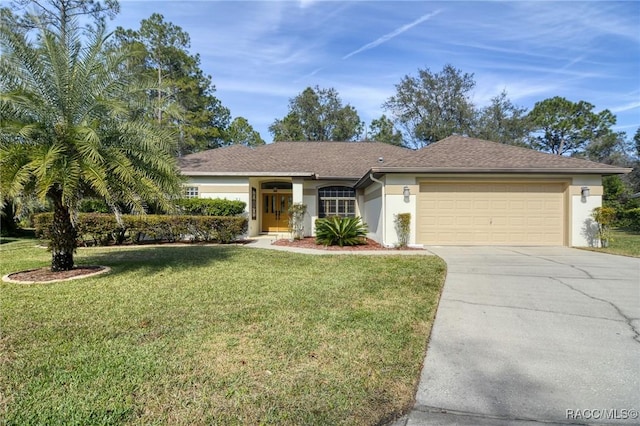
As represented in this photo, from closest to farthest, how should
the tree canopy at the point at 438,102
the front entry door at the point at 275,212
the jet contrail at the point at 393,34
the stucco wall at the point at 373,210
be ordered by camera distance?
the jet contrail at the point at 393,34 → the stucco wall at the point at 373,210 → the front entry door at the point at 275,212 → the tree canopy at the point at 438,102

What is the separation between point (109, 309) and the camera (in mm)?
4777

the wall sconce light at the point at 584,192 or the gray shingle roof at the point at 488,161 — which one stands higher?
the gray shingle roof at the point at 488,161

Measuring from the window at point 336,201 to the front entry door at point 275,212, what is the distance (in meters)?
1.84

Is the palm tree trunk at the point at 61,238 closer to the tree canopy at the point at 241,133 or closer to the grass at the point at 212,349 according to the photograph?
the grass at the point at 212,349

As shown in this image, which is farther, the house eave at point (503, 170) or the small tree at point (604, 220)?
the house eave at point (503, 170)

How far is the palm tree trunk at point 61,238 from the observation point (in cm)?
706

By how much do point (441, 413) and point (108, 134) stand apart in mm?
7504

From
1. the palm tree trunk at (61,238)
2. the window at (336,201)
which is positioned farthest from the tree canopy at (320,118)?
the palm tree trunk at (61,238)

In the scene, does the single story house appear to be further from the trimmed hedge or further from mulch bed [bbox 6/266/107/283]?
mulch bed [bbox 6/266/107/283]

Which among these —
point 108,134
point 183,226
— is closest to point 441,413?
point 108,134

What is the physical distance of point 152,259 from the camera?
9.02m

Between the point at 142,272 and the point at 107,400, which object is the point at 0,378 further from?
the point at 142,272

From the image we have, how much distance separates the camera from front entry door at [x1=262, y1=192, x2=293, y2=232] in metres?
18.4

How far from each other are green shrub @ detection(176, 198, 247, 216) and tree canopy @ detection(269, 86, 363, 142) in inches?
878
